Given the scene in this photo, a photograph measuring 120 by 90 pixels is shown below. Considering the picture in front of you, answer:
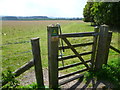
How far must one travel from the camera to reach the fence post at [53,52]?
261 cm

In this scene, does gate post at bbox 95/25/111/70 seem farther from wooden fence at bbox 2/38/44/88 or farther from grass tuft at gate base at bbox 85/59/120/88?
wooden fence at bbox 2/38/44/88

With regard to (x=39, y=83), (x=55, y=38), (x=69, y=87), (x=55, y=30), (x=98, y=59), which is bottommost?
(x=69, y=87)

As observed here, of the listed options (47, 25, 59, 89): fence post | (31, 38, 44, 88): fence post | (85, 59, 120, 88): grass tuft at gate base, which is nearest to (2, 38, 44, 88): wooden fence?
(31, 38, 44, 88): fence post

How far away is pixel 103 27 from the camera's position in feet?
11.5

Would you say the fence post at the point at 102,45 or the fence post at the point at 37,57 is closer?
the fence post at the point at 37,57

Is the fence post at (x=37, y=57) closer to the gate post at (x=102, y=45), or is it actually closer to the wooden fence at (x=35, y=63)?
the wooden fence at (x=35, y=63)

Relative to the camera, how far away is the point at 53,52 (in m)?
2.77

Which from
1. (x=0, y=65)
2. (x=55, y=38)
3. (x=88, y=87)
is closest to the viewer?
(x=55, y=38)

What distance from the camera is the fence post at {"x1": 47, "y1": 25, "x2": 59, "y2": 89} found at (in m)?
2.61

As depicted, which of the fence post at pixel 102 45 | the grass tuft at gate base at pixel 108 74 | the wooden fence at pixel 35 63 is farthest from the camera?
the fence post at pixel 102 45

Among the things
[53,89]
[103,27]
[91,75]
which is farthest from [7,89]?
[103,27]

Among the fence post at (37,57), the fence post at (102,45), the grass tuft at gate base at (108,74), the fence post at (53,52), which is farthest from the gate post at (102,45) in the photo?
the fence post at (37,57)

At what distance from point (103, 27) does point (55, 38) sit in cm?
181

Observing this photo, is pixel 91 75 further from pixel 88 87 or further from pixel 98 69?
pixel 88 87
